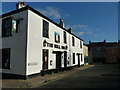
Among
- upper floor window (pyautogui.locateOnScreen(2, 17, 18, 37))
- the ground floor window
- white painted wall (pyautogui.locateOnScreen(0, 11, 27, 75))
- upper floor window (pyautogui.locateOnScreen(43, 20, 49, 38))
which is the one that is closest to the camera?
white painted wall (pyautogui.locateOnScreen(0, 11, 27, 75))

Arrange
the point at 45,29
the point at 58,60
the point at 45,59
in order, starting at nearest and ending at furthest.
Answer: the point at 45,59 → the point at 45,29 → the point at 58,60

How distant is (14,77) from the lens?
11.4 metres

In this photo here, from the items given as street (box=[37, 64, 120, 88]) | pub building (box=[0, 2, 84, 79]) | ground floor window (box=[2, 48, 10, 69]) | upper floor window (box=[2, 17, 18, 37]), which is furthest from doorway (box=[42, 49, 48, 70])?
upper floor window (box=[2, 17, 18, 37])

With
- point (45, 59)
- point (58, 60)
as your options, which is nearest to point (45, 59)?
point (45, 59)

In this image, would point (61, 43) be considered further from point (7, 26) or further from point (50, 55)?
point (7, 26)

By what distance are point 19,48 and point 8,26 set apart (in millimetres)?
2975

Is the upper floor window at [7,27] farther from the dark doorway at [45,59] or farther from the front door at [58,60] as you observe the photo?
the front door at [58,60]

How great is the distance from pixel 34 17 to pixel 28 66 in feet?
16.5

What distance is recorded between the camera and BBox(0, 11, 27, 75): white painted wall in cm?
1116

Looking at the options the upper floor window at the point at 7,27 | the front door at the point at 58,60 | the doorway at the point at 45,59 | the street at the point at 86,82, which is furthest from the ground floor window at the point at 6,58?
the front door at the point at 58,60

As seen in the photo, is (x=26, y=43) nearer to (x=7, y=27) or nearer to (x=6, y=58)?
(x=6, y=58)

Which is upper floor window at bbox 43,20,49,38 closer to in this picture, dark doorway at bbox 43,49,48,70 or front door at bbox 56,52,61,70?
dark doorway at bbox 43,49,48,70

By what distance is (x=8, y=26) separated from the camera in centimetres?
1262

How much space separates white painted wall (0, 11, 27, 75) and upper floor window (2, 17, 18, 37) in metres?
0.47
